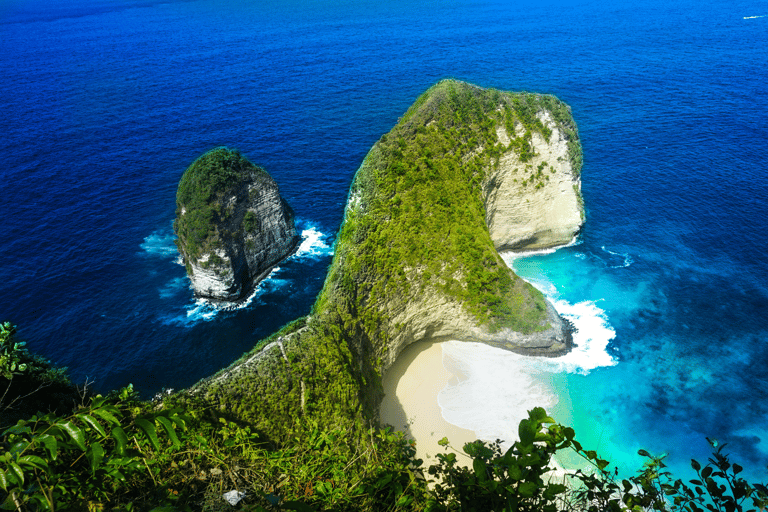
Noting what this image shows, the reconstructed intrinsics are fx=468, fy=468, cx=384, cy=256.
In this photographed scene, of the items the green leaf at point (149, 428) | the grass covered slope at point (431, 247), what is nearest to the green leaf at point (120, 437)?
the green leaf at point (149, 428)

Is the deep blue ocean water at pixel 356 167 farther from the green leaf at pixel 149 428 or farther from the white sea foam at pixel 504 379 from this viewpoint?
the green leaf at pixel 149 428

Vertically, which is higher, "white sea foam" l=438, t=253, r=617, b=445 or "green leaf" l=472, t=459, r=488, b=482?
"green leaf" l=472, t=459, r=488, b=482

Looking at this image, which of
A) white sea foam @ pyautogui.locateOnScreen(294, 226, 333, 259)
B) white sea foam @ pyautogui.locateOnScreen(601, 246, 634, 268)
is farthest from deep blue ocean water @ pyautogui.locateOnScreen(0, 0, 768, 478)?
white sea foam @ pyautogui.locateOnScreen(294, 226, 333, 259)

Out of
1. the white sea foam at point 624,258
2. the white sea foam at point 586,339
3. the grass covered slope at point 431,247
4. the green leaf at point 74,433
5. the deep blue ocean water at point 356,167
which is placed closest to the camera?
the green leaf at point 74,433

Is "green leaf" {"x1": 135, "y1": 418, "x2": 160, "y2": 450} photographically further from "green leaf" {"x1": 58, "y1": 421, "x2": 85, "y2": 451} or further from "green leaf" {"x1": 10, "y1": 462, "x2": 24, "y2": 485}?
"green leaf" {"x1": 10, "y1": 462, "x2": 24, "y2": 485}

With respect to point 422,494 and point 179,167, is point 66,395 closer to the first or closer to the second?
point 422,494
